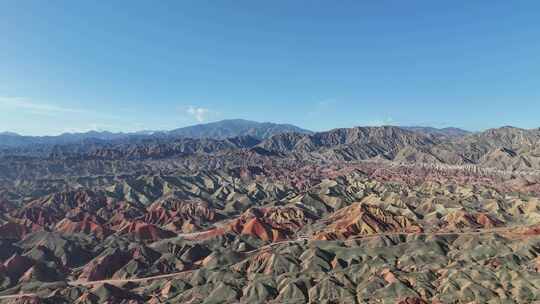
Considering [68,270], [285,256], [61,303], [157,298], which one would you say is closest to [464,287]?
[285,256]

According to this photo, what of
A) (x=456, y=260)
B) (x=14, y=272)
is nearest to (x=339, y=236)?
(x=456, y=260)

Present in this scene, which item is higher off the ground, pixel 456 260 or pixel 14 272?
pixel 456 260

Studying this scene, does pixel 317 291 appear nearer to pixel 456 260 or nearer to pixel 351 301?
pixel 351 301

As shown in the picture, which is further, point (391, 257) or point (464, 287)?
point (391, 257)

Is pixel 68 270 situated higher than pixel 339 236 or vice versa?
pixel 339 236

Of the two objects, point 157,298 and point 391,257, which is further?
point 391,257

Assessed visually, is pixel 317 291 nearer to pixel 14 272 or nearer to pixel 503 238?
pixel 503 238

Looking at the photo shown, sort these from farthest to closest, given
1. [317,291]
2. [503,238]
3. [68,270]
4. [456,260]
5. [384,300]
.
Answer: [68,270], [503,238], [456,260], [317,291], [384,300]

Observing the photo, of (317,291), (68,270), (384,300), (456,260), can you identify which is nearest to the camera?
(384,300)

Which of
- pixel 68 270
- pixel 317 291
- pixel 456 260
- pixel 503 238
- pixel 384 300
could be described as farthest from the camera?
A: pixel 68 270
